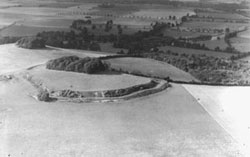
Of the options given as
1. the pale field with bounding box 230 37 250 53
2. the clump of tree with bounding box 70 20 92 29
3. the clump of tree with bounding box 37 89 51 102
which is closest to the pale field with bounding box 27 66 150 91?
the clump of tree with bounding box 37 89 51 102

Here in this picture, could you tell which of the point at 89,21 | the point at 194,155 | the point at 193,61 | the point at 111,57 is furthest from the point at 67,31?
the point at 194,155

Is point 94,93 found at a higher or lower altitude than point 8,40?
lower

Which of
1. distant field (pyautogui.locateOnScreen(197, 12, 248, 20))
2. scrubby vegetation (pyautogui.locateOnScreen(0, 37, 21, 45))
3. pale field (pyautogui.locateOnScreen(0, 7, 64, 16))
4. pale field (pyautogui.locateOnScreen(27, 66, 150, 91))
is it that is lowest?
pale field (pyautogui.locateOnScreen(27, 66, 150, 91))

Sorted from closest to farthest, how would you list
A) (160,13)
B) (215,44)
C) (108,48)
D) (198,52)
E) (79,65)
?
(79,65) → (198,52) → (108,48) → (215,44) → (160,13)

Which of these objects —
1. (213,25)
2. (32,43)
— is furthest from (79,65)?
(213,25)

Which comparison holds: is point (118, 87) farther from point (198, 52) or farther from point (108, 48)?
point (198, 52)

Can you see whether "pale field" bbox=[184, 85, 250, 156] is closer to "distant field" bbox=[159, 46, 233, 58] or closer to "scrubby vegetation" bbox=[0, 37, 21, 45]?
"distant field" bbox=[159, 46, 233, 58]

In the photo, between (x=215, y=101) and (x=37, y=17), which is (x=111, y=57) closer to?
(x=215, y=101)
